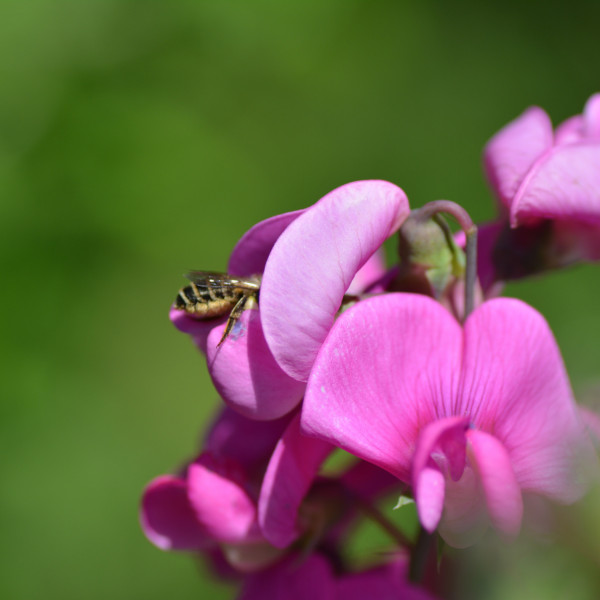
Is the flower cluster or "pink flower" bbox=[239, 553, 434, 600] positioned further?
"pink flower" bbox=[239, 553, 434, 600]

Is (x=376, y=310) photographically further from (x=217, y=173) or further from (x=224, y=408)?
(x=217, y=173)

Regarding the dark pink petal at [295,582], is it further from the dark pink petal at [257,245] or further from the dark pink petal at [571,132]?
the dark pink petal at [571,132]

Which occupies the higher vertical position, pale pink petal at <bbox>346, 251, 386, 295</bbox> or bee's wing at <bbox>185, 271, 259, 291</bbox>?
bee's wing at <bbox>185, 271, 259, 291</bbox>

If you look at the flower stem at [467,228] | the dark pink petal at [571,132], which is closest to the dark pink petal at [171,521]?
the flower stem at [467,228]

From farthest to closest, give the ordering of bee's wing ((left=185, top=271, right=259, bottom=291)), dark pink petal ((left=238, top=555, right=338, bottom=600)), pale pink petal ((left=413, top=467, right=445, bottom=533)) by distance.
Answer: dark pink petal ((left=238, top=555, right=338, bottom=600)) → bee's wing ((left=185, top=271, right=259, bottom=291)) → pale pink petal ((left=413, top=467, right=445, bottom=533))

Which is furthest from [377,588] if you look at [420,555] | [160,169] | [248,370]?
[160,169]

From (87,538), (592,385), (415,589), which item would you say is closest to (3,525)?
(87,538)

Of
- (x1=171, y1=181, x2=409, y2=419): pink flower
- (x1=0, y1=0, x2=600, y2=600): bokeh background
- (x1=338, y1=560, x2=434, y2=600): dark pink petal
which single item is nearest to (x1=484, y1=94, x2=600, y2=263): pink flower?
(x1=171, y1=181, x2=409, y2=419): pink flower

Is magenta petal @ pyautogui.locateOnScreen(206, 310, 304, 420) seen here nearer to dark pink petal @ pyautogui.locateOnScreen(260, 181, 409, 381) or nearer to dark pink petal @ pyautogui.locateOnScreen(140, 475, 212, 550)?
dark pink petal @ pyautogui.locateOnScreen(260, 181, 409, 381)
